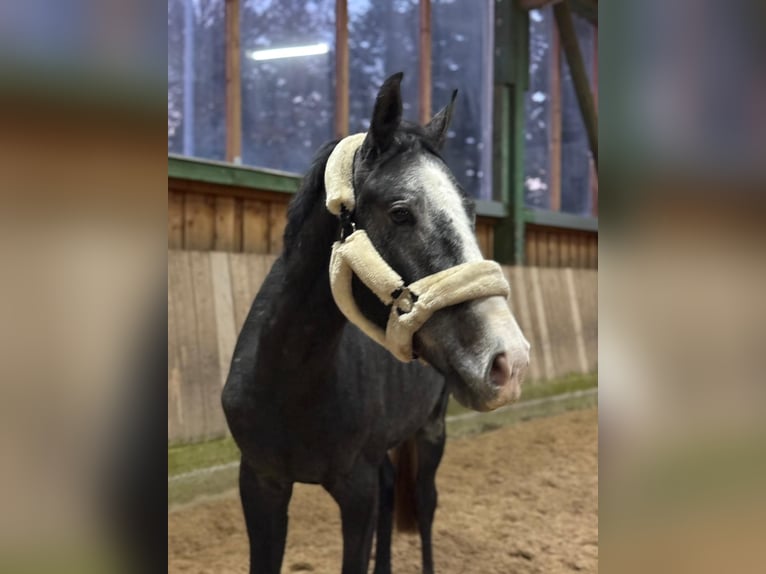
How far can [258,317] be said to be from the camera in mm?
1212

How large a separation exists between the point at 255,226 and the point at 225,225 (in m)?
0.16

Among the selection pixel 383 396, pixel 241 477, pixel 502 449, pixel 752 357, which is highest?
pixel 752 357

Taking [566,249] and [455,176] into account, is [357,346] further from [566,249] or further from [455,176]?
[566,249]

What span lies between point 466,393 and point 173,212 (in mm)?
2009

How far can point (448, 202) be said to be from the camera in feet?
2.83

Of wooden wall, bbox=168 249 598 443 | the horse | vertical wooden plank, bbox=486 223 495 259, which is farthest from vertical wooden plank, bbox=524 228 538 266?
the horse

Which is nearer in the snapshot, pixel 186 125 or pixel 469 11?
pixel 186 125

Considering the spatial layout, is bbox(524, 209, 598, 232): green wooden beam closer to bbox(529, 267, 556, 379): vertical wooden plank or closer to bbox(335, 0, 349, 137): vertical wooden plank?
bbox(529, 267, 556, 379): vertical wooden plank

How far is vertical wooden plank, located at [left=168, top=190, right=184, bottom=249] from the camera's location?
98.7 inches

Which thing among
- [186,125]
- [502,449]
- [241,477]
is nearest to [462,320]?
[241,477]

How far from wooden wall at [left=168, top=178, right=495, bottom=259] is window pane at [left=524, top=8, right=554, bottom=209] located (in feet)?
Result: 7.02

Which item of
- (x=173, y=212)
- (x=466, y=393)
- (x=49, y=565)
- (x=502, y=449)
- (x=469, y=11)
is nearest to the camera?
(x=49, y=565)

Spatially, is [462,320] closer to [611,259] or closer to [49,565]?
[611,259]

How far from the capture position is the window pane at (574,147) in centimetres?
459
